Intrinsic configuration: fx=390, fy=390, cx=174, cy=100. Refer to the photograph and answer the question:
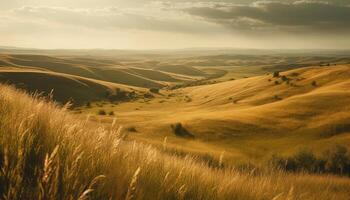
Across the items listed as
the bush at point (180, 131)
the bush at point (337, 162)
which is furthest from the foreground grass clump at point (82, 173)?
the bush at point (180, 131)

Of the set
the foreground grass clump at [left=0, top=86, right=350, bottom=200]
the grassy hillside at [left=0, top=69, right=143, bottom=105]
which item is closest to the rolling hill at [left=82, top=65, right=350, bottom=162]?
the foreground grass clump at [left=0, top=86, right=350, bottom=200]

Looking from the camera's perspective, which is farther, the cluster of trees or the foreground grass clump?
the cluster of trees

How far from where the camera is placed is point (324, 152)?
4356 cm

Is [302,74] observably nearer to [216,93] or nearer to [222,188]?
[216,93]

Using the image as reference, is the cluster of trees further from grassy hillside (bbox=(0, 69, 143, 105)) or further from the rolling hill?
grassy hillside (bbox=(0, 69, 143, 105))

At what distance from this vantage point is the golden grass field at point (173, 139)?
3148 mm

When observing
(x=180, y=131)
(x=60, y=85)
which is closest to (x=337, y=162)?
(x=180, y=131)

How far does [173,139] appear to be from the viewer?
171 ft

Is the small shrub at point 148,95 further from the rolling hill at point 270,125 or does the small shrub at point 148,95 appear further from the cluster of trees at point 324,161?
the cluster of trees at point 324,161

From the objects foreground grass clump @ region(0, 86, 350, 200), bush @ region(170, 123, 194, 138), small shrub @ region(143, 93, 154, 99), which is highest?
foreground grass clump @ region(0, 86, 350, 200)

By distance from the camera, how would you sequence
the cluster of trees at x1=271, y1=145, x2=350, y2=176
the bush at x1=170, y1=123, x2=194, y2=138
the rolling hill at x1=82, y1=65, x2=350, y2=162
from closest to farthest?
the cluster of trees at x1=271, y1=145, x2=350, y2=176, the rolling hill at x1=82, y1=65, x2=350, y2=162, the bush at x1=170, y1=123, x2=194, y2=138

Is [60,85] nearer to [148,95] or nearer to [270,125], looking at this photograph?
[148,95]

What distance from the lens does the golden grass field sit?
315cm

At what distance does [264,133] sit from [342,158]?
58.9ft
